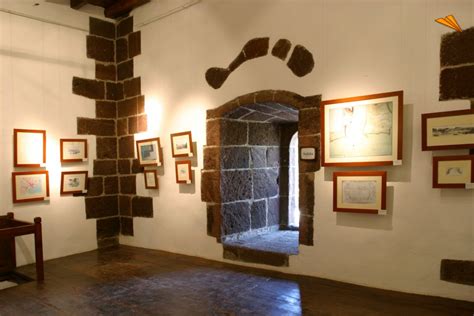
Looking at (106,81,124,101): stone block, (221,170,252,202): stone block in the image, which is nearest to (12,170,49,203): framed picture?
(106,81,124,101): stone block

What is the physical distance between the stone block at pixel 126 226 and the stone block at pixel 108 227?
62 mm

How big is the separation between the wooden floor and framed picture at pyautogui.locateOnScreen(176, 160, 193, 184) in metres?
0.86

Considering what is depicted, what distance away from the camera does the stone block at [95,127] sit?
4.21 metres

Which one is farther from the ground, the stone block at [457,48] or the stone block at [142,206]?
the stone block at [457,48]

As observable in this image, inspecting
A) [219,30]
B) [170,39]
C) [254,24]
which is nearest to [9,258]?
[170,39]

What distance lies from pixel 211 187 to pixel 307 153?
110 cm

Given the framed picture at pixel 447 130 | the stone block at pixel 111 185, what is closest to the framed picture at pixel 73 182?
the stone block at pixel 111 185

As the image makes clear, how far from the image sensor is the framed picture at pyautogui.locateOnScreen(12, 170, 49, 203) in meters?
3.62

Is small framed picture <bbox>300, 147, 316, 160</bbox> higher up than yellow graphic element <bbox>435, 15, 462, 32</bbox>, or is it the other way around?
yellow graphic element <bbox>435, 15, 462, 32</bbox>

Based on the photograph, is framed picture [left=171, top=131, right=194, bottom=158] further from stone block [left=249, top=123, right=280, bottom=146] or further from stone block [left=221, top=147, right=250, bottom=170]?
stone block [left=249, top=123, right=280, bottom=146]

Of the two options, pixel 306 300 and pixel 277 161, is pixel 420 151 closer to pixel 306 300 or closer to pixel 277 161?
pixel 306 300

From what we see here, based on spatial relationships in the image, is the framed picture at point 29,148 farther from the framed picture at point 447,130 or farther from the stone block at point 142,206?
the framed picture at point 447,130

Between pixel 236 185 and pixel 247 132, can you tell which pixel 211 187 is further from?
pixel 247 132

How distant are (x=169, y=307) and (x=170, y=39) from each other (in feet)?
9.15
